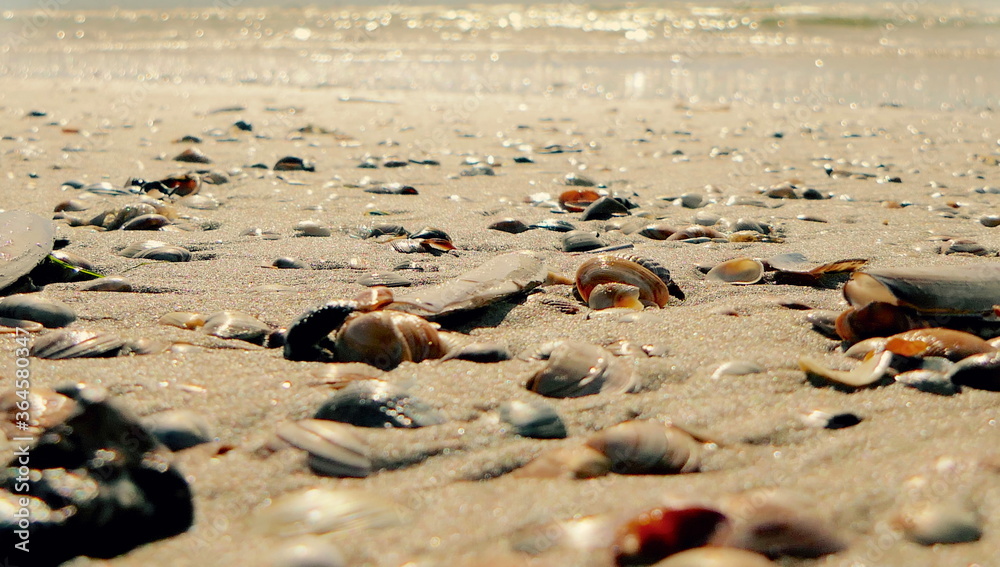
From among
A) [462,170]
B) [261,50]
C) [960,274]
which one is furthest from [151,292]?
[261,50]

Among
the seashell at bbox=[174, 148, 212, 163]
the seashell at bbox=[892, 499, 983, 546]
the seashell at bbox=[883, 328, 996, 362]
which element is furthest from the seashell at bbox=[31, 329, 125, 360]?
the seashell at bbox=[174, 148, 212, 163]

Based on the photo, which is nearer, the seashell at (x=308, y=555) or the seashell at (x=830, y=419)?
the seashell at (x=308, y=555)

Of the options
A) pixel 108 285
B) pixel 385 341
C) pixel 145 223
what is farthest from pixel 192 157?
→ pixel 385 341

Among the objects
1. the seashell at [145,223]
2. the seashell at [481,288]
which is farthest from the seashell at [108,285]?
the seashell at [145,223]

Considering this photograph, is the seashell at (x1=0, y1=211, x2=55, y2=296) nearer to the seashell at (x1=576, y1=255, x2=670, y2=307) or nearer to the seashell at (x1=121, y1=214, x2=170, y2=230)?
the seashell at (x1=121, y1=214, x2=170, y2=230)

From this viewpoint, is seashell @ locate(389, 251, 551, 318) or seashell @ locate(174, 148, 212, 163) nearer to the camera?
seashell @ locate(389, 251, 551, 318)

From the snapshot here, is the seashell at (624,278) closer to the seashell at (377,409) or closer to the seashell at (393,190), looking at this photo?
the seashell at (377,409)

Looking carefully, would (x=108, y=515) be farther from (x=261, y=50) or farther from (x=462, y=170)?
(x=261, y=50)
